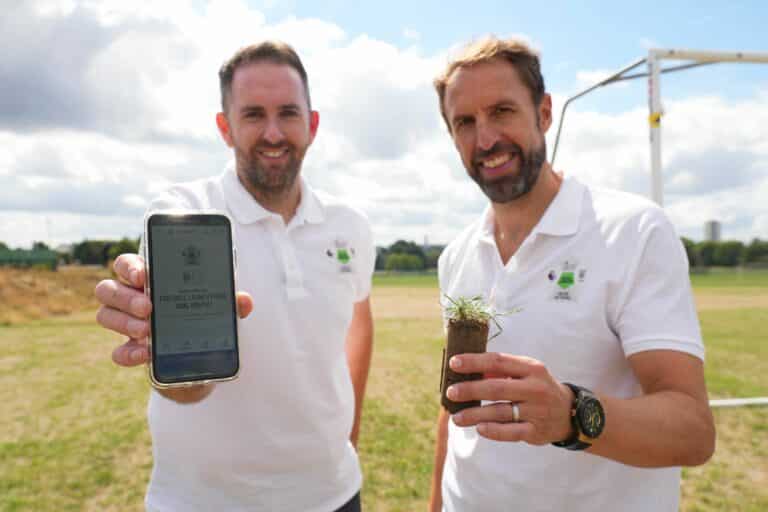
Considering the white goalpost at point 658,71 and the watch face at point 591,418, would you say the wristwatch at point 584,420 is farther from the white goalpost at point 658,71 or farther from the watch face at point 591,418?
the white goalpost at point 658,71

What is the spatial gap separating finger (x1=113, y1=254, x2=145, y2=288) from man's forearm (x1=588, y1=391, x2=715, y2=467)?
1.76 metres

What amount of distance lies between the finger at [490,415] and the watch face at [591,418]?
214 millimetres

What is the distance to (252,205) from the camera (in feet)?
10.6

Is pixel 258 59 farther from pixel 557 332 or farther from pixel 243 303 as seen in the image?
pixel 557 332

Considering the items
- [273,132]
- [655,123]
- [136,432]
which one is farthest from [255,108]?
[136,432]

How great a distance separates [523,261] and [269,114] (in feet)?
5.71

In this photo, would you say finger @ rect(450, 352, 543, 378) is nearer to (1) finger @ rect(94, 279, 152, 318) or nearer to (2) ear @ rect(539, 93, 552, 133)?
(1) finger @ rect(94, 279, 152, 318)

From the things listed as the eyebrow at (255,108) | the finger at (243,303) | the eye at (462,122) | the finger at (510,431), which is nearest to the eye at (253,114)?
the eyebrow at (255,108)

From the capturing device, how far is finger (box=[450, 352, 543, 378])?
181 centimetres

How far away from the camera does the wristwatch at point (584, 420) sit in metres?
1.86

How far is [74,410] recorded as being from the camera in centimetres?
1114

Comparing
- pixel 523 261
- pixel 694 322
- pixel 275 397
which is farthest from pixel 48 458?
pixel 694 322

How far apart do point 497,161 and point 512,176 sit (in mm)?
104

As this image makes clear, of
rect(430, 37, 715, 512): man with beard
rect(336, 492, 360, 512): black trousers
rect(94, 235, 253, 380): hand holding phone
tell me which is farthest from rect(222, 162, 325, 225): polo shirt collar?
rect(336, 492, 360, 512): black trousers
